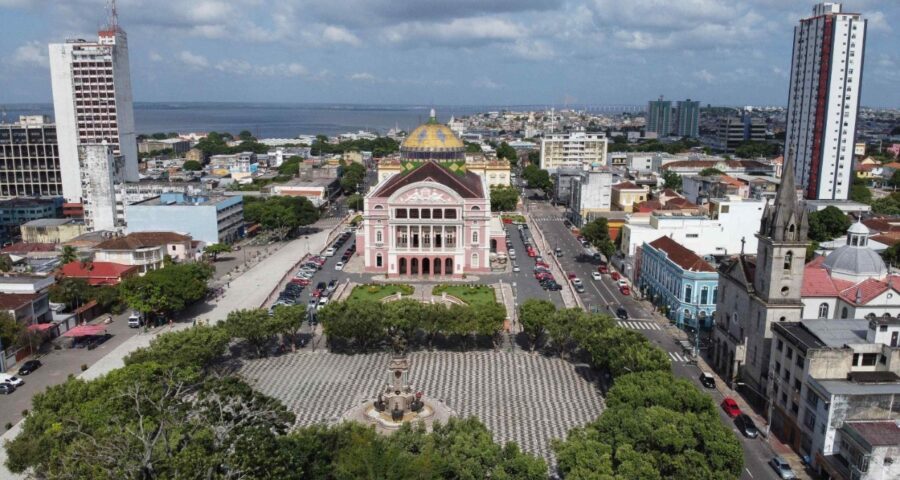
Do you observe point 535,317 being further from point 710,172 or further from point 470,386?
point 710,172

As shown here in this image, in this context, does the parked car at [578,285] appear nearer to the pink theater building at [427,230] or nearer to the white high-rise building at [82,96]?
the pink theater building at [427,230]

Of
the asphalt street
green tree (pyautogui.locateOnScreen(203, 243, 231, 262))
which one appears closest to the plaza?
the asphalt street

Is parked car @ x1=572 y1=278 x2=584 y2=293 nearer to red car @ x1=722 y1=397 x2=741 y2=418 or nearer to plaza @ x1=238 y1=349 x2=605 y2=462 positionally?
plaza @ x1=238 y1=349 x2=605 y2=462

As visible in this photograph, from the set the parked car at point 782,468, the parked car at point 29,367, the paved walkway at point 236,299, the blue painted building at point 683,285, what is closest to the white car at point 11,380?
the parked car at point 29,367

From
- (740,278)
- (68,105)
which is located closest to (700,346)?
(740,278)

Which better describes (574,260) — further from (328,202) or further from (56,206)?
(56,206)
